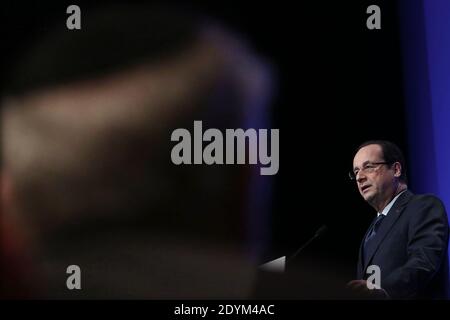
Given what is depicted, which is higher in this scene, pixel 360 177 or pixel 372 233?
pixel 360 177

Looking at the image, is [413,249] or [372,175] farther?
[372,175]

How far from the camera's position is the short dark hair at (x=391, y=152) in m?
2.25

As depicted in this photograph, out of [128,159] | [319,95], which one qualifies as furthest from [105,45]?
[319,95]

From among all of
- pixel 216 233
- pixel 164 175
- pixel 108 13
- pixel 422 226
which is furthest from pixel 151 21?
pixel 422 226

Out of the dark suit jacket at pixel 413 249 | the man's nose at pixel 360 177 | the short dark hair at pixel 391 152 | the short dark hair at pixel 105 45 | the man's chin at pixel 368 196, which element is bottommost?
the dark suit jacket at pixel 413 249

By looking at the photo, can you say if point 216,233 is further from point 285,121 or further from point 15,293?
point 15,293

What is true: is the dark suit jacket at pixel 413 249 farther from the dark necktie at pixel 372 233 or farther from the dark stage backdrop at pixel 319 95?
the dark stage backdrop at pixel 319 95

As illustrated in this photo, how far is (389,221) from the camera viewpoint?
82.7 inches

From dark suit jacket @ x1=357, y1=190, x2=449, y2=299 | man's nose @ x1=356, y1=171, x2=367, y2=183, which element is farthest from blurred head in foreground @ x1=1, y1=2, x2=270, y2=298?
dark suit jacket @ x1=357, y1=190, x2=449, y2=299

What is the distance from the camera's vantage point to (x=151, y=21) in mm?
2434

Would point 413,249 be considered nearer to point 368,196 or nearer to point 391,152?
point 368,196

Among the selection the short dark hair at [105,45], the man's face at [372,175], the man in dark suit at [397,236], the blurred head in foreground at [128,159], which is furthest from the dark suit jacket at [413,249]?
the short dark hair at [105,45]

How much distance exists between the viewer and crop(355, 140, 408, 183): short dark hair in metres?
2.25

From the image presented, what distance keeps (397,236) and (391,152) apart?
14.3 inches
